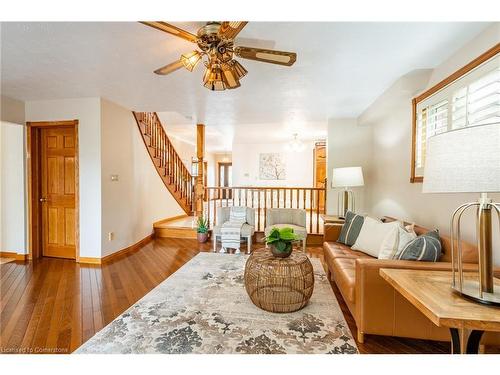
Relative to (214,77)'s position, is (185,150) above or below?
above

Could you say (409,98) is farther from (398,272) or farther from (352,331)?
(352,331)

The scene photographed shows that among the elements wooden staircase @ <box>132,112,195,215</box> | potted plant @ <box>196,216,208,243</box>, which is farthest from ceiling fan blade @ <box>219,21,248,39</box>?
potted plant @ <box>196,216,208,243</box>

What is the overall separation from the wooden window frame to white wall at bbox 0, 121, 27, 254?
547 centimetres

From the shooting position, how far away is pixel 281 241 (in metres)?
2.23

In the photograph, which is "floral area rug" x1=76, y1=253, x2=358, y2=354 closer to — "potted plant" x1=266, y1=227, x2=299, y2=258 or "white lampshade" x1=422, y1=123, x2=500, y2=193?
"potted plant" x1=266, y1=227, x2=299, y2=258

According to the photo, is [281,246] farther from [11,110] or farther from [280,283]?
[11,110]

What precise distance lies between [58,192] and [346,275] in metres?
4.24

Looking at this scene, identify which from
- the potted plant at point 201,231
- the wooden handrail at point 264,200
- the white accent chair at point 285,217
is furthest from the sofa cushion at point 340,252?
the potted plant at point 201,231

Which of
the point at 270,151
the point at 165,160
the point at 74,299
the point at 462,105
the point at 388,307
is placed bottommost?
the point at 74,299

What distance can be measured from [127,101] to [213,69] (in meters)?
2.45

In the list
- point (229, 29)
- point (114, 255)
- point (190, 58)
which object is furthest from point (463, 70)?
point (114, 255)

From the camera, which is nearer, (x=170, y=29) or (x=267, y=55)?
(x=170, y=29)

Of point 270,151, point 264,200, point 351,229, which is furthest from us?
point 270,151

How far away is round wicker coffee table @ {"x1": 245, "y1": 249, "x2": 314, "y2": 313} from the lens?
2115mm
